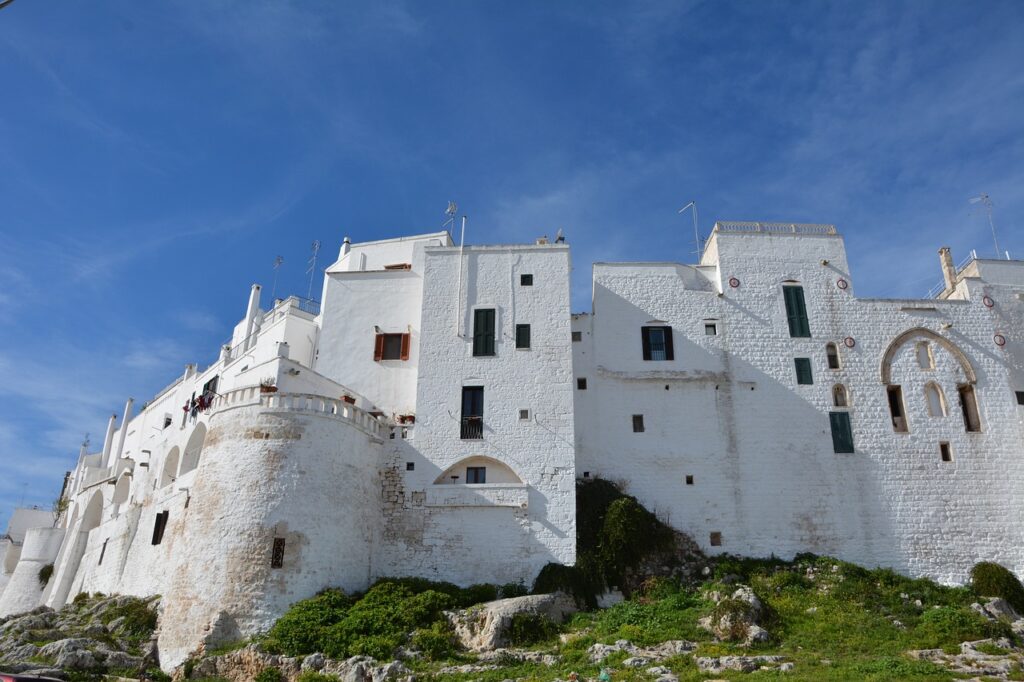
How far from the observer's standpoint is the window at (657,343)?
3494cm

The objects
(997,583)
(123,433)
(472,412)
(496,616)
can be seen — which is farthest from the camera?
(123,433)

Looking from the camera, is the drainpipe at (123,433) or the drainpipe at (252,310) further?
the drainpipe at (123,433)

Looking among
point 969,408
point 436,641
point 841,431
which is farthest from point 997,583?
point 436,641

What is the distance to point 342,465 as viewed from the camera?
2958 centimetres

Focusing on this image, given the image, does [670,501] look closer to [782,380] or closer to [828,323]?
[782,380]

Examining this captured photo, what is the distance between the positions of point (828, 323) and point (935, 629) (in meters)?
13.7

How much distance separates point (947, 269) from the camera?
38438 millimetres

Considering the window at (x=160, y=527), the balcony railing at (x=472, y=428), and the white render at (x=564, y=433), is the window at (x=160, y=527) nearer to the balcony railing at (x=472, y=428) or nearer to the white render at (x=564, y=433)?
the white render at (x=564, y=433)

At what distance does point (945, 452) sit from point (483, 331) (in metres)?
19.0

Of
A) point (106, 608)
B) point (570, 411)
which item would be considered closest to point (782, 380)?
point (570, 411)

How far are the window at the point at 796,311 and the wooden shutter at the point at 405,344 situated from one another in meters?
15.9

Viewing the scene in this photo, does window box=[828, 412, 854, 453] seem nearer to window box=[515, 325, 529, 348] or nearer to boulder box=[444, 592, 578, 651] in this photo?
window box=[515, 325, 529, 348]

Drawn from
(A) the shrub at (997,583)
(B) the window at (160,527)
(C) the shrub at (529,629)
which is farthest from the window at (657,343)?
(B) the window at (160,527)

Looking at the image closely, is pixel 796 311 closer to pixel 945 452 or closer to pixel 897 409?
pixel 897 409
